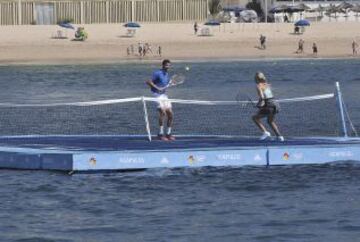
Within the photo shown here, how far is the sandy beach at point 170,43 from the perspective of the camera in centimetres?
8588

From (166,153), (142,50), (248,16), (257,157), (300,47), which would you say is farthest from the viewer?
(248,16)

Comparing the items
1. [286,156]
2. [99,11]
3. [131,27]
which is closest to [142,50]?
[131,27]

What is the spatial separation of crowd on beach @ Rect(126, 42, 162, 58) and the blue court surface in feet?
199

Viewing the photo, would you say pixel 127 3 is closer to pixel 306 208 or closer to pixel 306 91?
pixel 306 91

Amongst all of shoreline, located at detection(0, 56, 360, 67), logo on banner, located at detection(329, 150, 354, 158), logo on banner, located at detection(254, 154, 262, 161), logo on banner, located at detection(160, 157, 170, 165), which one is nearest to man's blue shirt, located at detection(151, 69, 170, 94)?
logo on banner, located at detection(160, 157, 170, 165)

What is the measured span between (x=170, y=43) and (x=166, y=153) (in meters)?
66.7

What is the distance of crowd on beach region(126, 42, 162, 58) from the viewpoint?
87125 mm

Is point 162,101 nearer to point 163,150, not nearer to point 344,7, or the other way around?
point 163,150

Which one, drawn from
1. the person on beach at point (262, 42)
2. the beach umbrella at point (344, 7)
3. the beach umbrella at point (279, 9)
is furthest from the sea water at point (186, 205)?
the beach umbrella at point (344, 7)

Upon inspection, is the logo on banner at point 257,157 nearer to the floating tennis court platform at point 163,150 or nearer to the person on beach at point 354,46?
the floating tennis court platform at point 163,150

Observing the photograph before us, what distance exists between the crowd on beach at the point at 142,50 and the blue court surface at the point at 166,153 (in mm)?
60740

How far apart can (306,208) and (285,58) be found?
6808 centimetres

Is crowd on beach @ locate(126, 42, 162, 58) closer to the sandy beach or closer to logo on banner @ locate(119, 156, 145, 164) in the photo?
the sandy beach

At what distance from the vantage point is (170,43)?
91.1 metres
